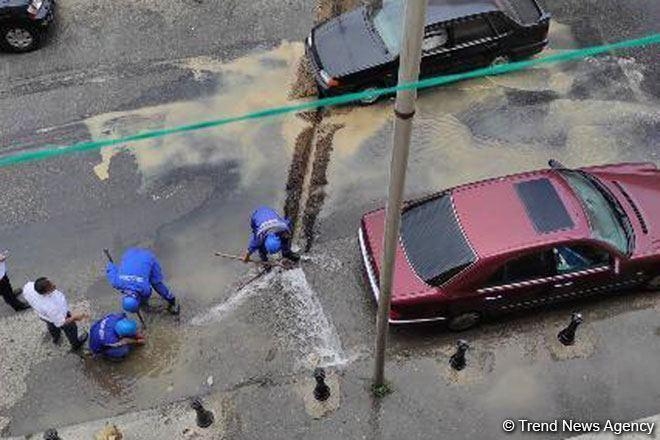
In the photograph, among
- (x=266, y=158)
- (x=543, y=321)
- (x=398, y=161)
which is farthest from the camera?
(x=266, y=158)

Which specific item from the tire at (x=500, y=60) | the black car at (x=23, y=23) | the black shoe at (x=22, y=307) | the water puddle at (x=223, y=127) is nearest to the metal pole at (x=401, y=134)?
the water puddle at (x=223, y=127)

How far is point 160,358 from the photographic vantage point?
9133 millimetres

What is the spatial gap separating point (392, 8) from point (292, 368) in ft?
19.1

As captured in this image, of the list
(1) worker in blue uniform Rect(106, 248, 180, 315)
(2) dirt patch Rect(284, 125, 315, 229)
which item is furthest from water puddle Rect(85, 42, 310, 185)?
(1) worker in blue uniform Rect(106, 248, 180, 315)

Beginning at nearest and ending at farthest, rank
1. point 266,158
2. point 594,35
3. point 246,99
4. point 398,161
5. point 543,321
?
1. point 398,161
2. point 543,321
3. point 266,158
4. point 246,99
5. point 594,35

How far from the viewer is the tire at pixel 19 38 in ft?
40.3

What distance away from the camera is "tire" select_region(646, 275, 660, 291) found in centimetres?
906

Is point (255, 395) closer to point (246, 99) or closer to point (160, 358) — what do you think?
point (160, 358)

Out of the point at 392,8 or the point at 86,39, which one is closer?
the point at 392,8

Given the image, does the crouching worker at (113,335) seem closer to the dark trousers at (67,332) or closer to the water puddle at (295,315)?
the dark trousers at (67,332)

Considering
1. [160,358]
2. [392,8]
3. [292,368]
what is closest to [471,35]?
[392,8]

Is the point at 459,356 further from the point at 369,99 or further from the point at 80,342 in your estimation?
the point at 369,99

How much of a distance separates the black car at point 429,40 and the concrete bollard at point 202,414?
16.6ft

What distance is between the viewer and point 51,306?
331 inches
